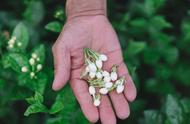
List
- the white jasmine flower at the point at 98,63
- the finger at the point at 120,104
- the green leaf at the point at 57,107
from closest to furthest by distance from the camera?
the green leaf at the point at 57,107 → the finger at the point at 120,104 → the white jasmine flower at the point at 98,63

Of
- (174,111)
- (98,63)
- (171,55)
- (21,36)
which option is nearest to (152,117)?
(174,111)

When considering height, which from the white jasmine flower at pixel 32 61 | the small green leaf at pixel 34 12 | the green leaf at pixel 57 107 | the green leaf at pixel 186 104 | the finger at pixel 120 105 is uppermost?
the white jasmine flower at pixel 32 61

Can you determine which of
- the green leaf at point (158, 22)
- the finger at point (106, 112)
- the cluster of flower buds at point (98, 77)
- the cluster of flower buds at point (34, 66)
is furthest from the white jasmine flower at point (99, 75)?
the green leaf at point (158, 22)

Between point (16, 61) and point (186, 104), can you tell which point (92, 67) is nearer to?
point (16, 61)

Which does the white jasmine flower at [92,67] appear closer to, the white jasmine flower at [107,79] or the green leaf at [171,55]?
the white jasmine flower at [107,79]

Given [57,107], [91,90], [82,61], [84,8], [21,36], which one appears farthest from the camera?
[84,8]

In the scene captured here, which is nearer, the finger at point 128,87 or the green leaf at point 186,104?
the finger at point 128,87

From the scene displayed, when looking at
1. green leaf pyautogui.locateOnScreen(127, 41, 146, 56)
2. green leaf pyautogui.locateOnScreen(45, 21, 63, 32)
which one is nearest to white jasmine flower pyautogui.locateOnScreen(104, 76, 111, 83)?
green leaf pyautogui.locateOnScreen(45, 21, 63, 32)

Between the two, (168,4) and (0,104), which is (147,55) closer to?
(168,4)
